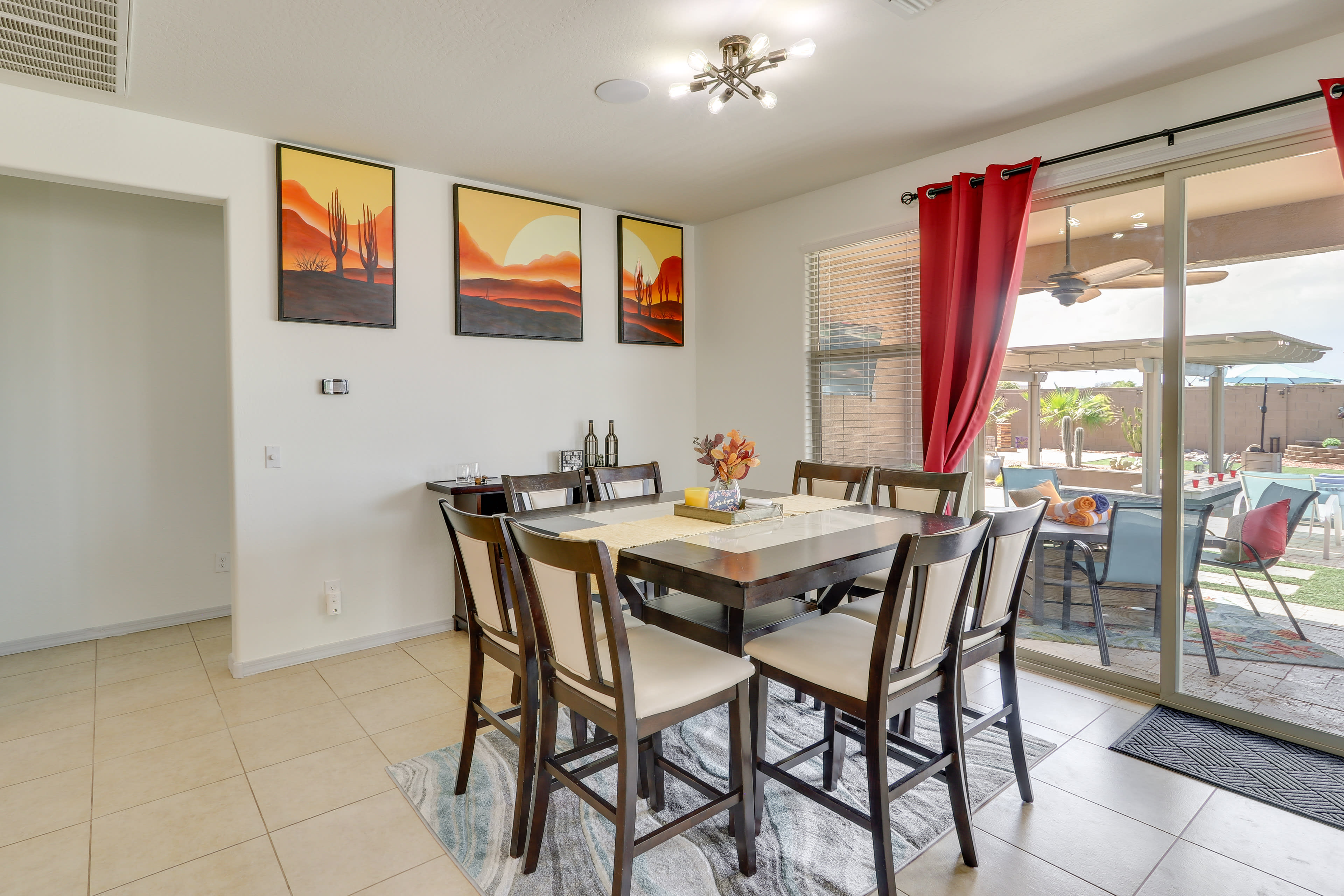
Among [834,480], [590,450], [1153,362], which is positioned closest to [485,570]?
[834,480]

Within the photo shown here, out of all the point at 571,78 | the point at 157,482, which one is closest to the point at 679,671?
the point at 571,78

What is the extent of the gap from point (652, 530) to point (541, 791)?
0.89m

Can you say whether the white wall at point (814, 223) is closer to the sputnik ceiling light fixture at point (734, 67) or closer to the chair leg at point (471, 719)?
the sputnik ceiling light fixture at point (734, 67)

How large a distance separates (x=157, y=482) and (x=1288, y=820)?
17.9 ft

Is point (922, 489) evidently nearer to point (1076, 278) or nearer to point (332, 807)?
point (1076, 278)

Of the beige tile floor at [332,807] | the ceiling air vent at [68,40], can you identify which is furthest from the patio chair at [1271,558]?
the ceiling air vent at [68,40]

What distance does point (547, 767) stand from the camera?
1.87 meters

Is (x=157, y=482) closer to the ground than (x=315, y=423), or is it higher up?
closer to the ground

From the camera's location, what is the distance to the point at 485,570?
2061 millimetres

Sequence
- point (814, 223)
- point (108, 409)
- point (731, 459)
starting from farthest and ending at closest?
point (814, 223) → point (108, 409) → point (731, 459)

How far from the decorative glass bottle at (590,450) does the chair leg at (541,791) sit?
104 inches

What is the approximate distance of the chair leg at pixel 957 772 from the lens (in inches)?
73.7

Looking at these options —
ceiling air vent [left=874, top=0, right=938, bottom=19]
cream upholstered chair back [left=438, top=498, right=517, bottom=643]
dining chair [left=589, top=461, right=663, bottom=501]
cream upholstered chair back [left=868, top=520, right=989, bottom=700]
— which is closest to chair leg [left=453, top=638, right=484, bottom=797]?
cream upholstered chair back [left=438, top=498, right=517, bottom=643]

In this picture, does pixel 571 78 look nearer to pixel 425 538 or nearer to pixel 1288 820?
pixel 425 538
